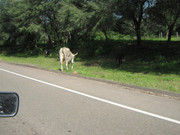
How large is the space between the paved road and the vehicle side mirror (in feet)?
5.54

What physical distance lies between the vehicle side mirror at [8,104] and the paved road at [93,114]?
169cm

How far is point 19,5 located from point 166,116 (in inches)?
1015

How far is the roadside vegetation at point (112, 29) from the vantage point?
1209 centimetres

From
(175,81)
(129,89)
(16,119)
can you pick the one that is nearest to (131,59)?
(175,81)

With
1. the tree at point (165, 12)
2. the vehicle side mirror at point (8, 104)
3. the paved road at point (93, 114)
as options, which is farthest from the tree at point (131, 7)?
the vehicle side mirror at point (8, 104)

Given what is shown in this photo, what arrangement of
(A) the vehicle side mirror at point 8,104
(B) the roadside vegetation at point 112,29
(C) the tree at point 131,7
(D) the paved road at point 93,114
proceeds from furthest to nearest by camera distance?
(C) the tree at point 131,7, (B) the roadside vegetation at point 112,29, (D) the paved road at point 93,114, (A) the vehicle side mirror at point 8,104

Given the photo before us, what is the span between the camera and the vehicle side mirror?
8.90 feet

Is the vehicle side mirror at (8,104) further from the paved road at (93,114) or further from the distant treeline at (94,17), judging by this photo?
the distant treeline at (94,17)

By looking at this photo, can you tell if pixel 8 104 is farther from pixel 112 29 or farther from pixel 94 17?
pixel 112 29

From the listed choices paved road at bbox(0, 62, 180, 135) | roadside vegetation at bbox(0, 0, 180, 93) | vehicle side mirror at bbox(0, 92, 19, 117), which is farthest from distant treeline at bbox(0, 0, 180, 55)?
vehicle side mirror at bbox(0, 92, 19, 117)

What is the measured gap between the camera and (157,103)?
20.7ft

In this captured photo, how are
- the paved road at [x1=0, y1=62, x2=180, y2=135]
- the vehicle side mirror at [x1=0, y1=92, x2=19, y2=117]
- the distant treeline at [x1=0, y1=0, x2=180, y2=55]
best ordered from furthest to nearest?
the distant treeline at [x1=0, y1=0, x2=180, y2=55], the paved road at [x1=0, y1=62, x2=180, y2=135], the vehicle side mirror at [x1=0, y1=92, x2=19, y2=117]

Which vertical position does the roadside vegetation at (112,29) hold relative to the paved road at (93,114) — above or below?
above

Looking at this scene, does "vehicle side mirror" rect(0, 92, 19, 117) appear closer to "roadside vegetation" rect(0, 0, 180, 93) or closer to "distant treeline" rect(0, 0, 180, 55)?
"roadside vegetation" rect(0, 0, 180, 93)
